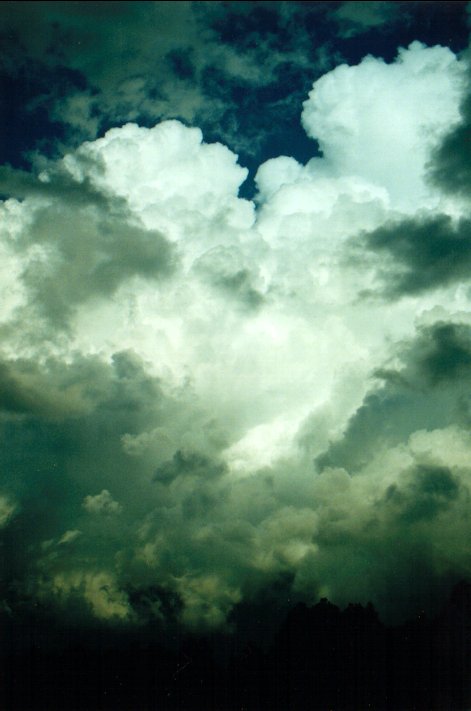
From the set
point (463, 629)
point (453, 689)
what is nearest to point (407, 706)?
point (453, 689)

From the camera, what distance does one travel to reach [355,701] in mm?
193250

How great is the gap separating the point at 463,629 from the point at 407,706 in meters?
39.8

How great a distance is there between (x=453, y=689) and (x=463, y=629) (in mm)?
26879

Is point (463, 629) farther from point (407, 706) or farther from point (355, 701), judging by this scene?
point (355, 701)

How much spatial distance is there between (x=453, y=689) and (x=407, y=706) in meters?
20.0

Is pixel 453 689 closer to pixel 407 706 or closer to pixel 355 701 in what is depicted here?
pixel 407 706

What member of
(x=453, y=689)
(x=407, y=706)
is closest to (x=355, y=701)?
(x=407, y=706)

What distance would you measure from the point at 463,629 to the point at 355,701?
5330 cm

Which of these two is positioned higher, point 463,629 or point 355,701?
point 463,629

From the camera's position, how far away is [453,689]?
192000 mm

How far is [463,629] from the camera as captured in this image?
618ft

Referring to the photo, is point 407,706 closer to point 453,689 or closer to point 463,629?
point 453,689

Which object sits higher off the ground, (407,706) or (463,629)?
(463,629)

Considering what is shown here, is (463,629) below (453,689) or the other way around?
the other way around
